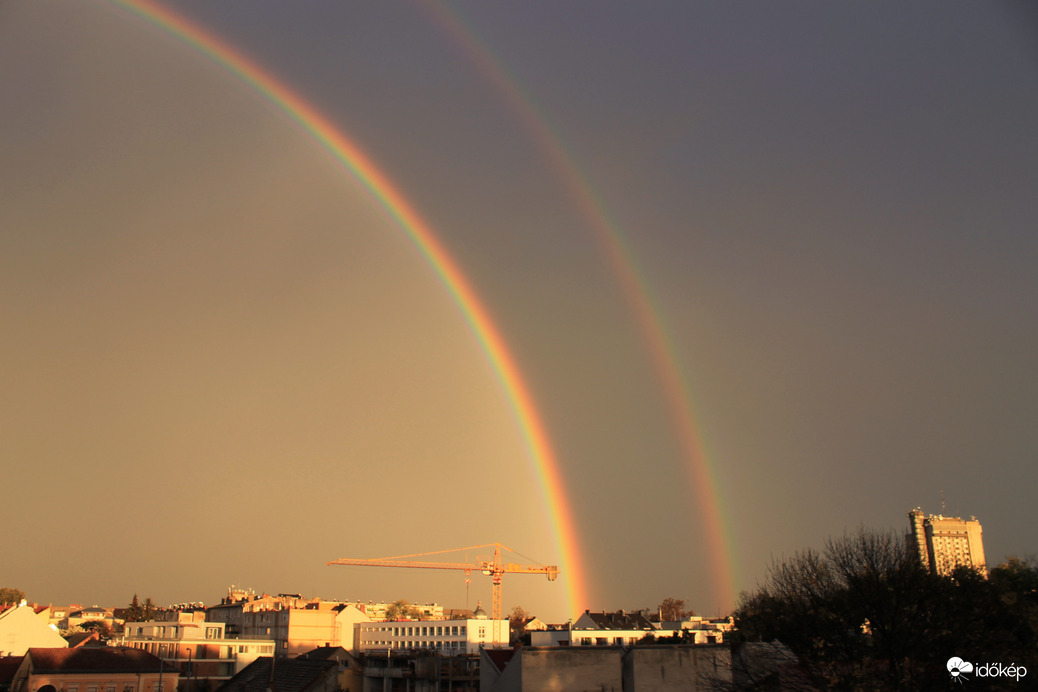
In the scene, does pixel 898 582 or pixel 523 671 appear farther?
pixel 523 671

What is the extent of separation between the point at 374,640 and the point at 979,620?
3253 inches

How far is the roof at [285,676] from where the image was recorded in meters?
42.6

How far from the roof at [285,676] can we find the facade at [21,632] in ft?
134

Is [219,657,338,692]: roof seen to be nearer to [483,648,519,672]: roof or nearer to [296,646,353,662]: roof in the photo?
[483,648,519,672]: roof

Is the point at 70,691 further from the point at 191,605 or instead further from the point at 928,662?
the point at 191,605

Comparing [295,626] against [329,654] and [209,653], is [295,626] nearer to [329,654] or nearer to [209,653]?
[209,653]

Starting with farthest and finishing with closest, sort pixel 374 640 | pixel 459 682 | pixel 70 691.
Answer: pixel 374 640, pixel 459 682, pixel 70 691

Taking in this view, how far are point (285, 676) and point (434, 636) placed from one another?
49.8 m

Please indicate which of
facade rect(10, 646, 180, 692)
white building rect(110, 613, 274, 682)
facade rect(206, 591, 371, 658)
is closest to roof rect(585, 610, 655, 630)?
facade rect(206, 591, 371, 658)

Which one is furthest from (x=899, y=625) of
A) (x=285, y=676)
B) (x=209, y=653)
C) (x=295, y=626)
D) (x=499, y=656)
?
(x=295, y=626)

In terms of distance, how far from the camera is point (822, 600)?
33.8 m

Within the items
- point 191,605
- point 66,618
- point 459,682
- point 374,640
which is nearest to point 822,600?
point 459,682

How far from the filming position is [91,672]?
181ft

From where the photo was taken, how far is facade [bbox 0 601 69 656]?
7378cm
